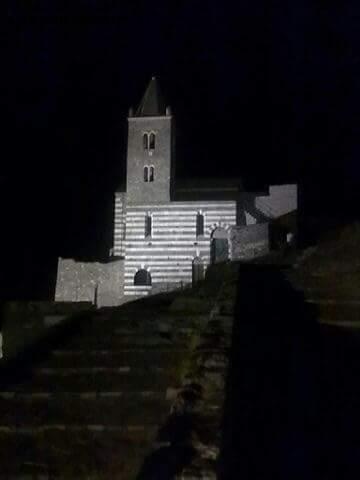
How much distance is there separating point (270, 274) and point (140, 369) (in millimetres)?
8482

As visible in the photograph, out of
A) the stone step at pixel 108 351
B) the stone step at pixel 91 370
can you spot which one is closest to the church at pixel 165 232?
→ the stone step at pixel 108 351

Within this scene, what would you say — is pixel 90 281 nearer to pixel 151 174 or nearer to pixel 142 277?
pixel 142 277

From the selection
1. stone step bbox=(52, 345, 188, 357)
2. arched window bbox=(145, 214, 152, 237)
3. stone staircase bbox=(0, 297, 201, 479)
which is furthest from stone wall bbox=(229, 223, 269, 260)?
stone step bbox=(52, 345, 188, 357)

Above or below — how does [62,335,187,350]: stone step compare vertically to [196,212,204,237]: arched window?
below

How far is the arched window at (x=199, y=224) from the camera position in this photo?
48.1m

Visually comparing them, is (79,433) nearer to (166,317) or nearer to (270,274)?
(166,317)

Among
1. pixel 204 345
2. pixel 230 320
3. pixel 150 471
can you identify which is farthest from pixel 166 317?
pixel 150 471

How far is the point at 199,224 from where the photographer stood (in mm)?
48219

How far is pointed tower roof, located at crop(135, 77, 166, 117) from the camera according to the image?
168 feet

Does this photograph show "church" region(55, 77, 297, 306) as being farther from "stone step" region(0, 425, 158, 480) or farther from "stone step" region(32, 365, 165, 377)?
"stone step" region(0, 425, 158, 480)

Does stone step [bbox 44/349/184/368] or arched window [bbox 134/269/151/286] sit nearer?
stone step [bbox 44/349/184/368]

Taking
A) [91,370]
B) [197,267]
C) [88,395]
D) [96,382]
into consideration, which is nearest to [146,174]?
[197,267]

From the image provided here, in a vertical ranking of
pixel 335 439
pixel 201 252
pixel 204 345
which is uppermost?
pixel 201 252

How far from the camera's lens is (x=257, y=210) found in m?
49.1
